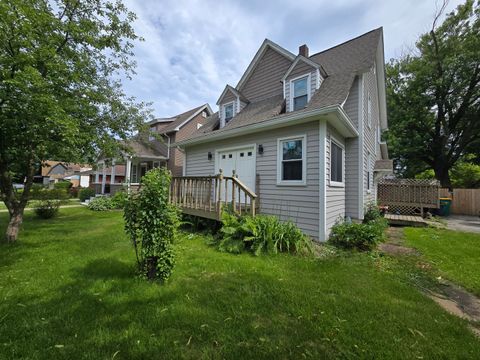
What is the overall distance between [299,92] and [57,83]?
6.85 meters

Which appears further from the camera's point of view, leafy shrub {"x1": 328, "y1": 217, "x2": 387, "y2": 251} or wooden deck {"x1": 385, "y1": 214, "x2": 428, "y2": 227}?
wooden deck {"x1": 385, "y1": 214, "x2": 428, "y2": 227}

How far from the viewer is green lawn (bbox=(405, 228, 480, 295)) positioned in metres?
3.98

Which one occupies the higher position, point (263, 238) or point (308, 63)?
point (308, 63)

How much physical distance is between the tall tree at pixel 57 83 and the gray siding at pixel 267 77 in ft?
16.0

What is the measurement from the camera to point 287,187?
6.57 m

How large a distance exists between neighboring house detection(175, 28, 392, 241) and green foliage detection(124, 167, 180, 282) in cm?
400

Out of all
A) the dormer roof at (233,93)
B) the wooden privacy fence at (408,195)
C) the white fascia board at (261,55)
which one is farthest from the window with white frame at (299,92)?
the wooden privacy fence at (408,195)

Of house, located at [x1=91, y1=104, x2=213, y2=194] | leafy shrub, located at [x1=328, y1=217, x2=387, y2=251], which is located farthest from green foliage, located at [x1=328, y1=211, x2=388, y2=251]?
house, located at [x1=91, y1=104, x2=213, y2=194]

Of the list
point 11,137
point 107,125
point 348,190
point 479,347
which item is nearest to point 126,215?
point 11,137

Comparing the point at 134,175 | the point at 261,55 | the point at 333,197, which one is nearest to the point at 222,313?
the point at 333,197

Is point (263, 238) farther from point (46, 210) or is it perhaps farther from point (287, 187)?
point (46, 210)

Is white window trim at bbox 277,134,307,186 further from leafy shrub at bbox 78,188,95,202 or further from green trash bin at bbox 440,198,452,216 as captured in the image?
leafy shrub at bbox 78,188,95,202

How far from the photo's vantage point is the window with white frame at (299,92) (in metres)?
7.60

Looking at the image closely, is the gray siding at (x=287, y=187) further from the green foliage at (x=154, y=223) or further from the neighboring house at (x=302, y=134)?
the green foliage at (x=154, y=223)
